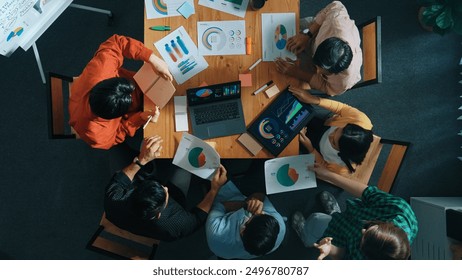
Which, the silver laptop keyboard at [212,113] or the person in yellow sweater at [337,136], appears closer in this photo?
the person in yellow sweater at [337,136]

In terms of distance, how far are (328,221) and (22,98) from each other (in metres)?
2.35

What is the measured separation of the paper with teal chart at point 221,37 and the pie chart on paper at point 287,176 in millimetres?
710

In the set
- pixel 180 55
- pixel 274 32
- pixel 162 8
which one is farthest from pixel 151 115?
pixel 274 32

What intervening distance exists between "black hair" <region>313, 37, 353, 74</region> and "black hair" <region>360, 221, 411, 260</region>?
82 cm

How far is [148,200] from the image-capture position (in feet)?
5.78

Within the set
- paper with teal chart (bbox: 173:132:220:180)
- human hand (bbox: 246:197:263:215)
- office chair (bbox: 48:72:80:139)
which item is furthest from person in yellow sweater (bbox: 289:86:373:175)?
office chair (bbox: 48:72:80:139)

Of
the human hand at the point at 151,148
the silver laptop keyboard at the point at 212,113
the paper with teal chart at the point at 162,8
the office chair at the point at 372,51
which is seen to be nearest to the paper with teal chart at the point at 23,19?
the paper with teal chart at the point at 162,8

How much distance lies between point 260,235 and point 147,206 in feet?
1.85

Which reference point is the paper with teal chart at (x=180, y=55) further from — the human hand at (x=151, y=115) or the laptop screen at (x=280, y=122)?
the laptop screen at (x=280, y=122)

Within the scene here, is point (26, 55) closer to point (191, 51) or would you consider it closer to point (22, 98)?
point (22, 98)

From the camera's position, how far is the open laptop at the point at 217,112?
6.72ft

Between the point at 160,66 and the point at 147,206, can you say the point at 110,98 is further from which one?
the point at 147,206
